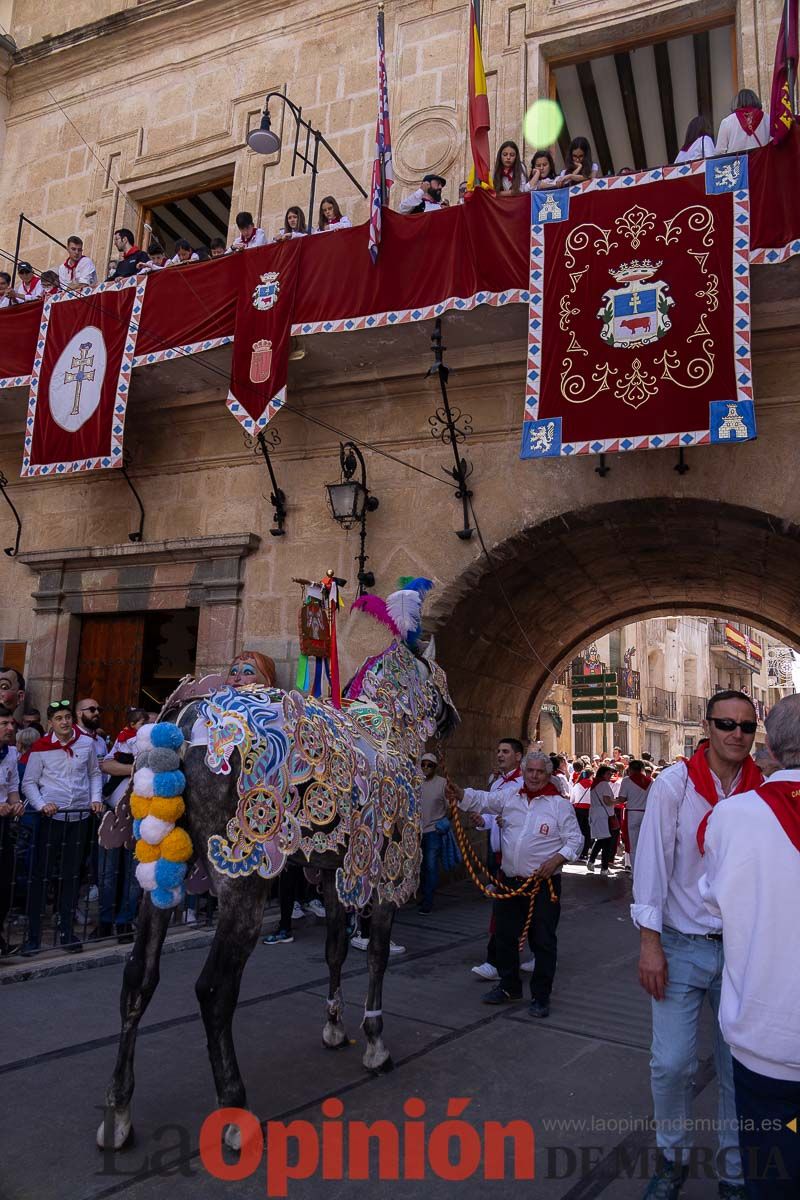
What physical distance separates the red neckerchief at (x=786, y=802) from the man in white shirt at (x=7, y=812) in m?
5.02

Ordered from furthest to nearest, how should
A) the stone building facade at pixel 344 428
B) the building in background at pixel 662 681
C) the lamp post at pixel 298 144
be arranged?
1. the building in background at pixel 662 681
2. the lamp post at pixel 298 144
3. the stone building facade at pixel 344 428

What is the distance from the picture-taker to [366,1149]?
330 centimetres

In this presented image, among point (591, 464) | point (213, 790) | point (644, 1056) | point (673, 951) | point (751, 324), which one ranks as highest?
point (751, 324)

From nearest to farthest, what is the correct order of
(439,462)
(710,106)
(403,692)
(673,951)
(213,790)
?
(673,951)
(213,790)
(403,692)
(439,462)
(710,106)

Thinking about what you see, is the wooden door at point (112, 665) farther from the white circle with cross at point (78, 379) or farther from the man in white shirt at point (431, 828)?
the man in white shirt at point (431, 828)

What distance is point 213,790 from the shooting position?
11.8ft

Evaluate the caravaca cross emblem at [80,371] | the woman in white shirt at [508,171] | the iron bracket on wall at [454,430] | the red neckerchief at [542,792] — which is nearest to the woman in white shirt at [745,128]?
the woman in white shirt at [508,171]

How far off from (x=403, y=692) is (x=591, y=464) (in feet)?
14.0

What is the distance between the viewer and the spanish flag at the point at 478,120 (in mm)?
8094

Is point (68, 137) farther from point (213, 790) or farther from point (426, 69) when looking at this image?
point (213, 790)

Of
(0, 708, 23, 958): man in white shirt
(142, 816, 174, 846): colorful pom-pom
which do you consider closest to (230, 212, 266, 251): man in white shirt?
(0, 708, 23, 958): man in white shirt

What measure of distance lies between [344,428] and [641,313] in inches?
136

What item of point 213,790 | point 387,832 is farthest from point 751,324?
point 213,790

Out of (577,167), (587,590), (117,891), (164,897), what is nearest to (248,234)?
(577,167)
